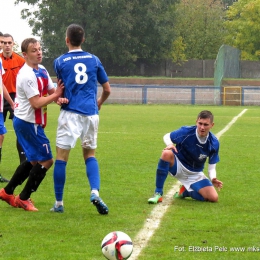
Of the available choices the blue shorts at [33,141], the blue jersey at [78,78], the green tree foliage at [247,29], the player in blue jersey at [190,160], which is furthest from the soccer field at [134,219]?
the green tree foliage at [247,29]

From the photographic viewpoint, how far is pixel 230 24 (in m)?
65.3

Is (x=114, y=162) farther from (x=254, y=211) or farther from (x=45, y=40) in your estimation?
(x=45, y=40)

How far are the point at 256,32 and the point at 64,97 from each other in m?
58.8

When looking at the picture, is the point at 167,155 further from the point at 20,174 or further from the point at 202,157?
the point at 20,174

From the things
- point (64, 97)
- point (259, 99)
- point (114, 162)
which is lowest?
point (259, 99)

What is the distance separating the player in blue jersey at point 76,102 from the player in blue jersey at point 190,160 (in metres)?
1.04

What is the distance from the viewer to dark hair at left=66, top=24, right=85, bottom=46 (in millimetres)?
6719

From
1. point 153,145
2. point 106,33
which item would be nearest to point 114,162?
point 153,145

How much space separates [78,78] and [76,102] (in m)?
0.24

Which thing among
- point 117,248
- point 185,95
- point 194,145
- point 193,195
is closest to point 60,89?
point 194,145

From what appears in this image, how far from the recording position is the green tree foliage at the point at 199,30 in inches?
2596

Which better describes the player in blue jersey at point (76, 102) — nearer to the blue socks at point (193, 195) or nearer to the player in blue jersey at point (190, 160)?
the player in blue jersey at point (190, 160)

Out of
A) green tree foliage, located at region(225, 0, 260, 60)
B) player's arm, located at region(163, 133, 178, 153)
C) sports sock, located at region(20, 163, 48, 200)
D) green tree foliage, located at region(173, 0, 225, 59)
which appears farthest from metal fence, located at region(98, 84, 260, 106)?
sports sock, located at region(20, 163, 48, 200)

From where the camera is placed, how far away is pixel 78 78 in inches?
266
